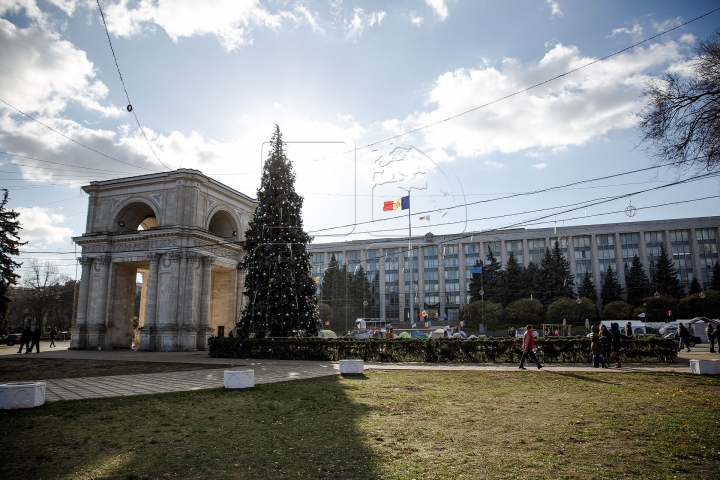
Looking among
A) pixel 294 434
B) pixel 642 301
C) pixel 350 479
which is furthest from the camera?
pixel 642 301

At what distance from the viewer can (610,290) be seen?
77.1 m

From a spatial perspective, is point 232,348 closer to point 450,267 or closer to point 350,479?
point 350,479

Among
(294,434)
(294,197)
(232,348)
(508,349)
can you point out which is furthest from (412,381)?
(294,197)

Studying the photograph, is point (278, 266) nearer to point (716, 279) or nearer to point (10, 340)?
point (10, 340)

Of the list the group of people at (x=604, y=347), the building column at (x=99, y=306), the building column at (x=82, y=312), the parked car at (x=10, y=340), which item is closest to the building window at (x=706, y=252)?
the group of people at (x=604, y=347)

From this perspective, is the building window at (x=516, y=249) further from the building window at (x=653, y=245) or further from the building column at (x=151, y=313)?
the building column at (x=151, y=313)

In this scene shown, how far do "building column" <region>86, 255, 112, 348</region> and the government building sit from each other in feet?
134

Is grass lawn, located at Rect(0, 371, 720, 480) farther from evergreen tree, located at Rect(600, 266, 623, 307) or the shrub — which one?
evergreen tree, located at Rect(600, 266, 623, 307)

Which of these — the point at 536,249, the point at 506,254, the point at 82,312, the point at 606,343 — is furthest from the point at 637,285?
the point at 82,312

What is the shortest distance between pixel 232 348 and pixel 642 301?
70442 millimetres

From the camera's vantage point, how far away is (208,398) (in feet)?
38.7

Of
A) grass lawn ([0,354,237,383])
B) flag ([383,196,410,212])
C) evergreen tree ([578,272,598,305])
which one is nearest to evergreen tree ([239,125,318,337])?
flag ([383,196,410,212])

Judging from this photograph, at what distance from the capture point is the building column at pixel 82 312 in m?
39.5

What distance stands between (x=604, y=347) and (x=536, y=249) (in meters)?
73.5
